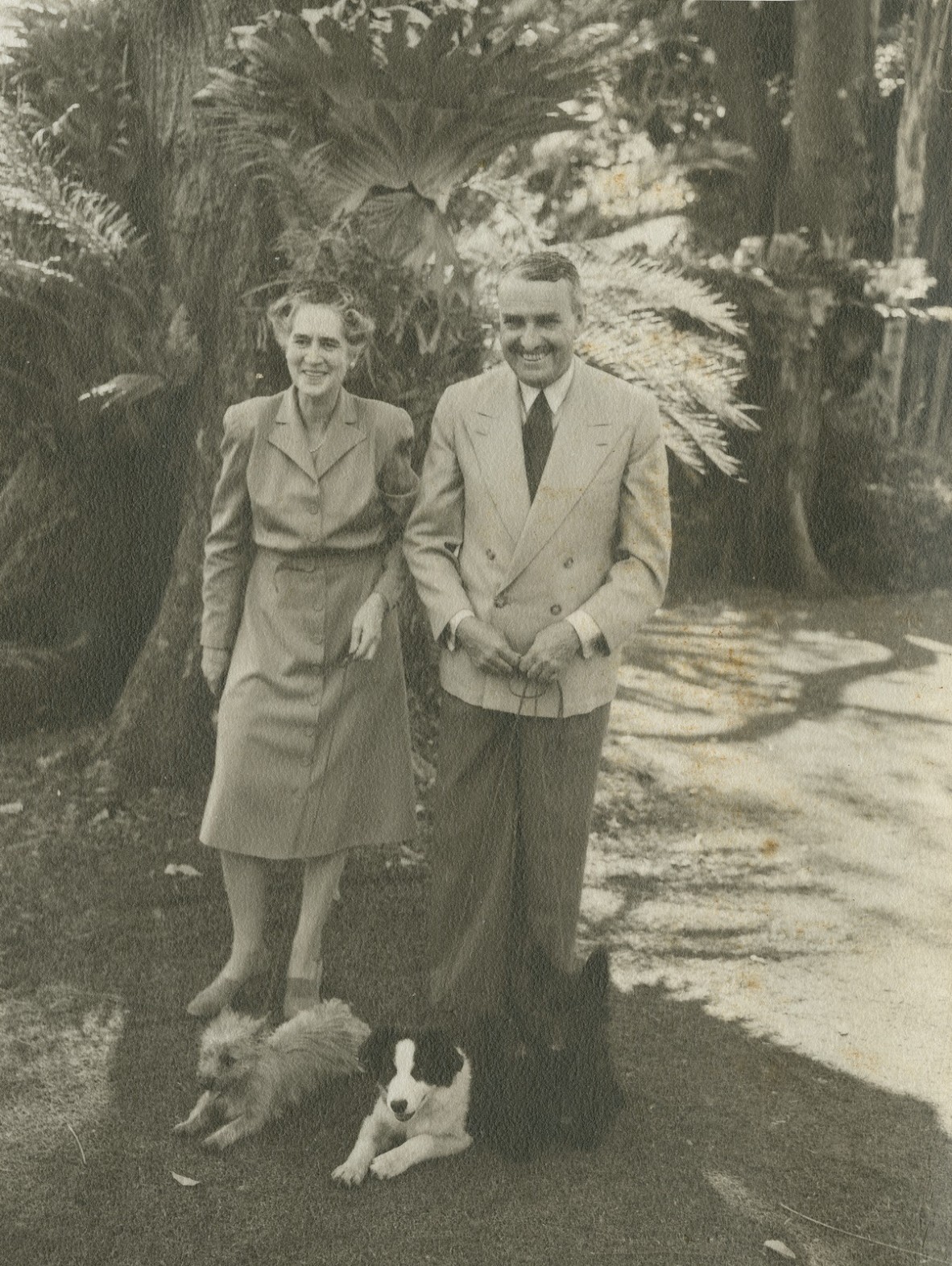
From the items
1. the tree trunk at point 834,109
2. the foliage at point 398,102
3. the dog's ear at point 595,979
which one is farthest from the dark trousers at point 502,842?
the tree trunk at point 834,109

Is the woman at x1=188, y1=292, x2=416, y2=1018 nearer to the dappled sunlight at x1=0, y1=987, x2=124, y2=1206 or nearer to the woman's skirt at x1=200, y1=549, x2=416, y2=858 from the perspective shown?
the woman's skirt at x1=200, y1=549, x2=416, y2=858

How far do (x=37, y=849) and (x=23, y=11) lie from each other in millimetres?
2431

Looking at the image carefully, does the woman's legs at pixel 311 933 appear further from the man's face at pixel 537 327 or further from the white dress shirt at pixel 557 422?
the man's face at pixel 537 327

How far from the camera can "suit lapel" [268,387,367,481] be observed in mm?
3260

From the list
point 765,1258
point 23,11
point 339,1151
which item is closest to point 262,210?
point 23,11

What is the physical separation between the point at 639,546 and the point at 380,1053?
124 centimetres

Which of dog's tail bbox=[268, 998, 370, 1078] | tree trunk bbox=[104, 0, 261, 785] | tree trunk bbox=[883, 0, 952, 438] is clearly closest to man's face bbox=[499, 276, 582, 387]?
tree trunk bbox=[883, 0, 952, 438]

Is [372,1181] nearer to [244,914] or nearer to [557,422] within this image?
[244,914]

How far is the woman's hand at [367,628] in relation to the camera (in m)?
3.24

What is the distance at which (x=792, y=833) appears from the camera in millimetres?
3697

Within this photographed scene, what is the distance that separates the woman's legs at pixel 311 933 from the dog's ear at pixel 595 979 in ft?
2.65

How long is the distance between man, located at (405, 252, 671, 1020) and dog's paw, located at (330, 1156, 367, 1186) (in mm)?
543

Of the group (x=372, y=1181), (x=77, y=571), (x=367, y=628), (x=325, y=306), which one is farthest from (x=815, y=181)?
(x=372, y=1181)

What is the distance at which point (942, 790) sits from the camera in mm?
3168
